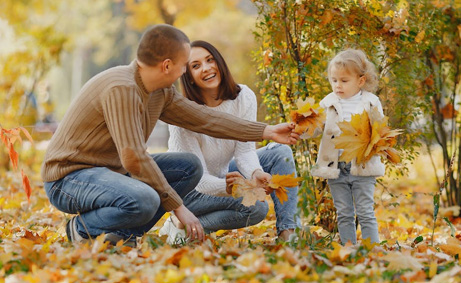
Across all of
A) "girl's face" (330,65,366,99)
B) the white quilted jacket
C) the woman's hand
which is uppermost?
"girl's face" (330,65,366,99)

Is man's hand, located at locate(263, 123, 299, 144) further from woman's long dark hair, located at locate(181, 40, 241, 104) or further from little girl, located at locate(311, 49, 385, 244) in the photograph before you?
woman's long dark hair, located at locate(181, 40, 241, 104)

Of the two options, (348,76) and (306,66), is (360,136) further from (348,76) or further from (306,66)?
(306,66)

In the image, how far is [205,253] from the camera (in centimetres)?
254

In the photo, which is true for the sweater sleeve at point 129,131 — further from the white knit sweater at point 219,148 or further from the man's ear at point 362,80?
the man's ear at point 362,80

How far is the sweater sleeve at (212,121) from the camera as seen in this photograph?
3.33 m

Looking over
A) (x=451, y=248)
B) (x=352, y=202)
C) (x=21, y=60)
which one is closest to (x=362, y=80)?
(x=352, y=202)

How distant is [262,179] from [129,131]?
88 centimetres

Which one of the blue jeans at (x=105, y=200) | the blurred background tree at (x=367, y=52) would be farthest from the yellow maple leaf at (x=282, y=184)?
the blue jeans at (x=105, y=200)

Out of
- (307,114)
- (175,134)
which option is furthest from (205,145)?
(307,114)

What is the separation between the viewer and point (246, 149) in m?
3.58

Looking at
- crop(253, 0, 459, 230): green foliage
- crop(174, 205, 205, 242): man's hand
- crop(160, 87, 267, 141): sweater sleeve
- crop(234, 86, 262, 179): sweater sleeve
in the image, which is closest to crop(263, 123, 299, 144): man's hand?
crop(160, 87, 267, 141): sweater sleeve

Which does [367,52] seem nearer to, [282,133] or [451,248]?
[282,133]

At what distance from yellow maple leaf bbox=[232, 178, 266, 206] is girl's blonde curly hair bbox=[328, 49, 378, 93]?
2.76ft

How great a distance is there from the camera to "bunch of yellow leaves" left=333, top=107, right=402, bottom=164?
9.99 ft
